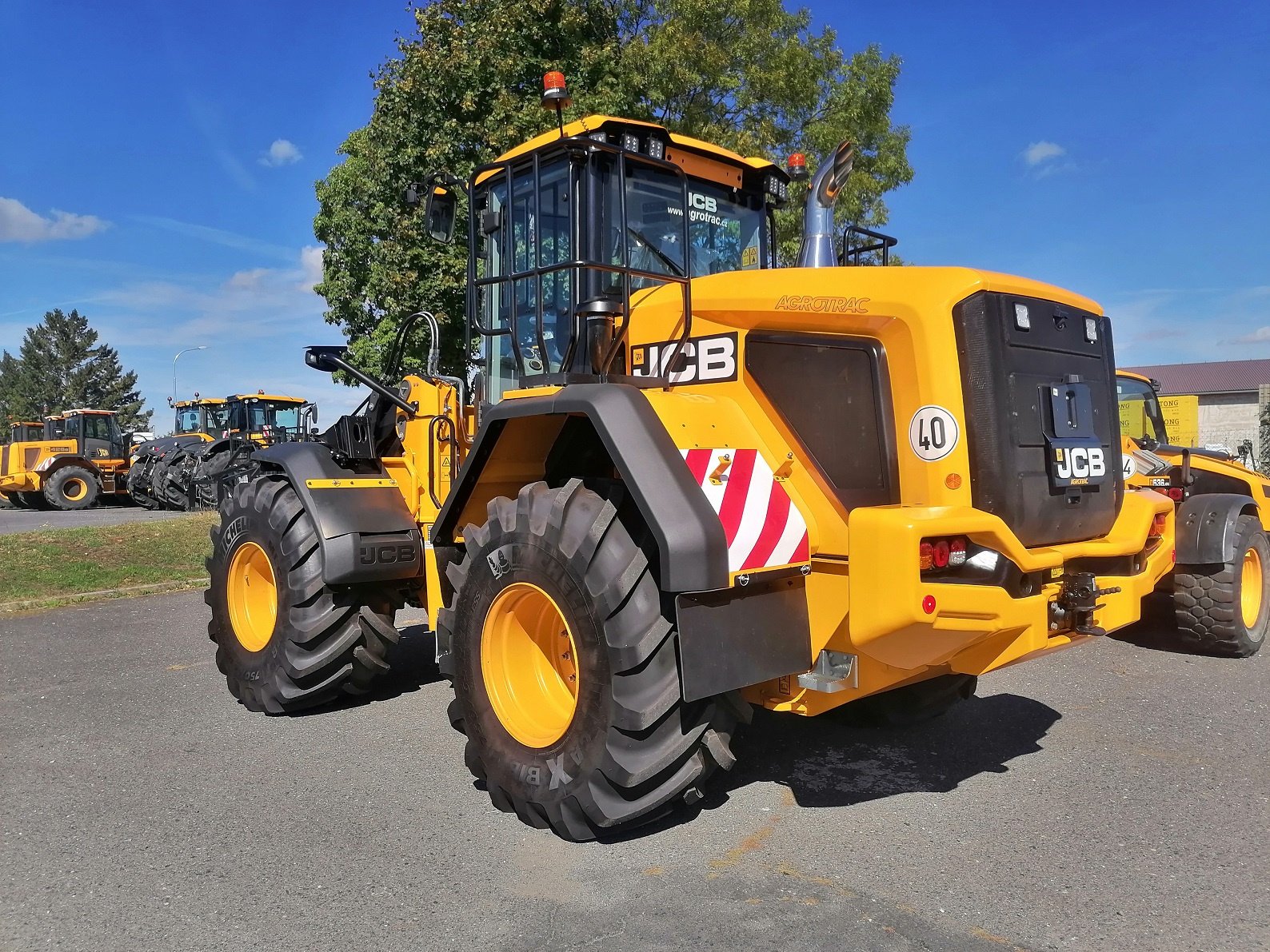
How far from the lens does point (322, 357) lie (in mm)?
5672

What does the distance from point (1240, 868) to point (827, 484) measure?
1917 millimetres

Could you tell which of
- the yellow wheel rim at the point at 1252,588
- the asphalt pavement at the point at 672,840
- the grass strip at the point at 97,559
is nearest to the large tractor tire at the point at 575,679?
the asphalt pavement at the point at 672,840

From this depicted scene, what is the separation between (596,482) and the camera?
3787 mm

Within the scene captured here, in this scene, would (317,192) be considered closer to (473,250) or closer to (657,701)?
(473,250)

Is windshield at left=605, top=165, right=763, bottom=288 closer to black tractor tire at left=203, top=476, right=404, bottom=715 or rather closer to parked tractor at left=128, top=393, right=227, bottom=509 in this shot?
black tractor tire at left=203, top=476, right=404, bottom=715

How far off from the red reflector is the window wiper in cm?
180

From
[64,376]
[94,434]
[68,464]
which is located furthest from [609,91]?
[64,376]

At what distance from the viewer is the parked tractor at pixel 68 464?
22.5 meters

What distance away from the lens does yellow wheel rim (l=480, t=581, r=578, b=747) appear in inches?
153

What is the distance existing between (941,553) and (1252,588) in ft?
17.2

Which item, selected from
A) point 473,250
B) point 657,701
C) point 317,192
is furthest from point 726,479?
point 317,192

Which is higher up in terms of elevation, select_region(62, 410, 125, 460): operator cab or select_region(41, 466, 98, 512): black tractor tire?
select_region(62, 410, 125, 460): operator cab

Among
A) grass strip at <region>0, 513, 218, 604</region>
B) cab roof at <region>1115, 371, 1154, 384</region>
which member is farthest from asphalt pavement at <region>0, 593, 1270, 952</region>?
grass strip at <region>0, 513, 218, 604</region>

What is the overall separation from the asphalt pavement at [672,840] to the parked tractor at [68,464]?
19607 mm
